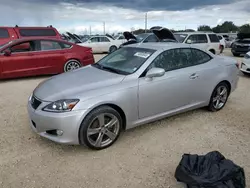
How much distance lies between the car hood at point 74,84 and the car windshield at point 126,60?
7.5 inches

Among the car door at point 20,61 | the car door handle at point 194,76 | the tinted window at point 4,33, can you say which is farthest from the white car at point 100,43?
the car door handle at point 194,76

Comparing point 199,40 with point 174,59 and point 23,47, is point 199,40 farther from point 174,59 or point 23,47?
point 174,59

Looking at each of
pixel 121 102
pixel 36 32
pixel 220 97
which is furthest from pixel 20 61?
pixel 220 97

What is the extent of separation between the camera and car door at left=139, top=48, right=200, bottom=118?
3.51 meters

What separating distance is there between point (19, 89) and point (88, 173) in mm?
4394

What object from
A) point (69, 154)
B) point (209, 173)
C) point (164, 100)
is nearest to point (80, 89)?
point (69, 154)

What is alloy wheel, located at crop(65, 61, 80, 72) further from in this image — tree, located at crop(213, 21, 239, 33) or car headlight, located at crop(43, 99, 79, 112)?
tree, located at crop(213, 21, 239, 33)

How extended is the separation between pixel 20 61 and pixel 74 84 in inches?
177

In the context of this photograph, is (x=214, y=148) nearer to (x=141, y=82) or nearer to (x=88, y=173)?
(x=141, y=82)

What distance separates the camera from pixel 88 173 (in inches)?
108

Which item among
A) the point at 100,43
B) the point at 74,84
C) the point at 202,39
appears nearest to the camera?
the point at 74,84

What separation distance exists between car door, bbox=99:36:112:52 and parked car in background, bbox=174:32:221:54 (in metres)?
6.60

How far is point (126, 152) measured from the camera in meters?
3.20

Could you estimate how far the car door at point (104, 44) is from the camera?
16.9 meters
